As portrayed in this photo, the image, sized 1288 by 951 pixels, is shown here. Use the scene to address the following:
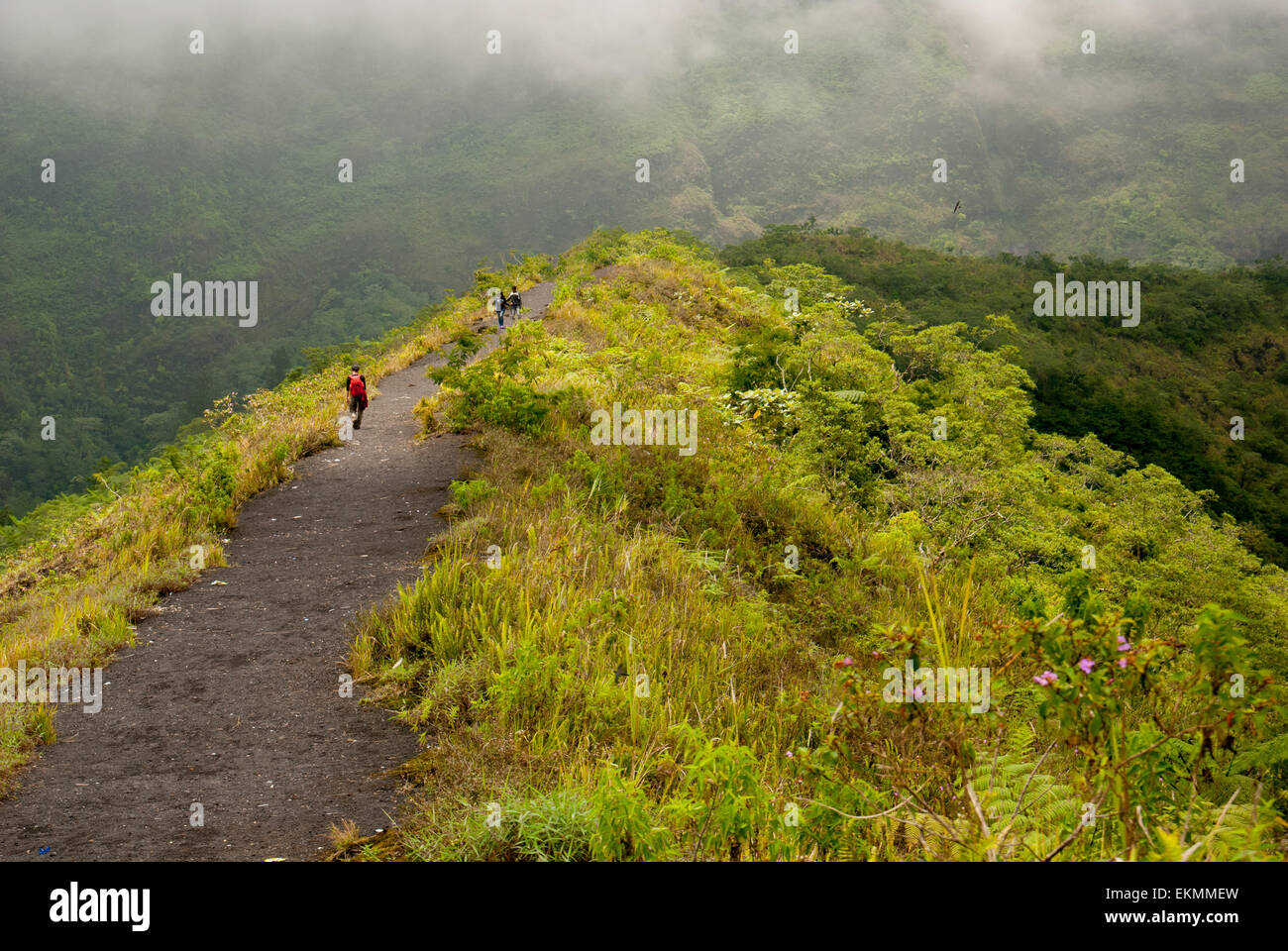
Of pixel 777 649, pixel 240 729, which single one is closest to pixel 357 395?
pixel 240 729

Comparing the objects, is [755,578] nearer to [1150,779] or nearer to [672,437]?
[672,437]

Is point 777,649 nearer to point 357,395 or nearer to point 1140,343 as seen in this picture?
point 357,395

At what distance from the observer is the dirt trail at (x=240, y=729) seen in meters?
3.92

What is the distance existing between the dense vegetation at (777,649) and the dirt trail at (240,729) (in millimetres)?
356

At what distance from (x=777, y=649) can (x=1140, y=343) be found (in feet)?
226

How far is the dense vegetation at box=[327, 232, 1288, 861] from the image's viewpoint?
9.91 feet

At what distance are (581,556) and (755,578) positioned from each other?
220 centimetres

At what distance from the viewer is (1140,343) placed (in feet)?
208

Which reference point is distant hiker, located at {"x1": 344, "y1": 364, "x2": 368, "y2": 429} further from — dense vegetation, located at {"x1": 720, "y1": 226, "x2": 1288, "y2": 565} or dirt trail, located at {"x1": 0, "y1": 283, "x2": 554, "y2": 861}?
dense vegetation, located at {"x1": 720, "y1": 226, "x2": 1288, "y2": 565}

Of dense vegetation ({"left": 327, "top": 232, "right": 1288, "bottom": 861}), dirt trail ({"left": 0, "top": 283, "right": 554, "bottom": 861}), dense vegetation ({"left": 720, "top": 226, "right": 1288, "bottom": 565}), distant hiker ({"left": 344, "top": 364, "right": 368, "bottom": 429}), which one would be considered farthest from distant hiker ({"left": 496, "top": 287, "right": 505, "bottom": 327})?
dirt trail ({"left": 0, "top": 283, "right": 554, "bottom": 861})

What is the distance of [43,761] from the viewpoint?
471 centimetres

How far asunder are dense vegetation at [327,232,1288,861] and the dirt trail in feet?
1.17

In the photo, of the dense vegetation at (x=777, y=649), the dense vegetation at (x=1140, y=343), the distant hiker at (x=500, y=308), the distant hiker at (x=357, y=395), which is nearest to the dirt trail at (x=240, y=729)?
the dense vegetation at (x=777, y=649)

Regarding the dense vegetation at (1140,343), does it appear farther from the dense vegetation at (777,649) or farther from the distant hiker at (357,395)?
the distant hiker at (357,395)
